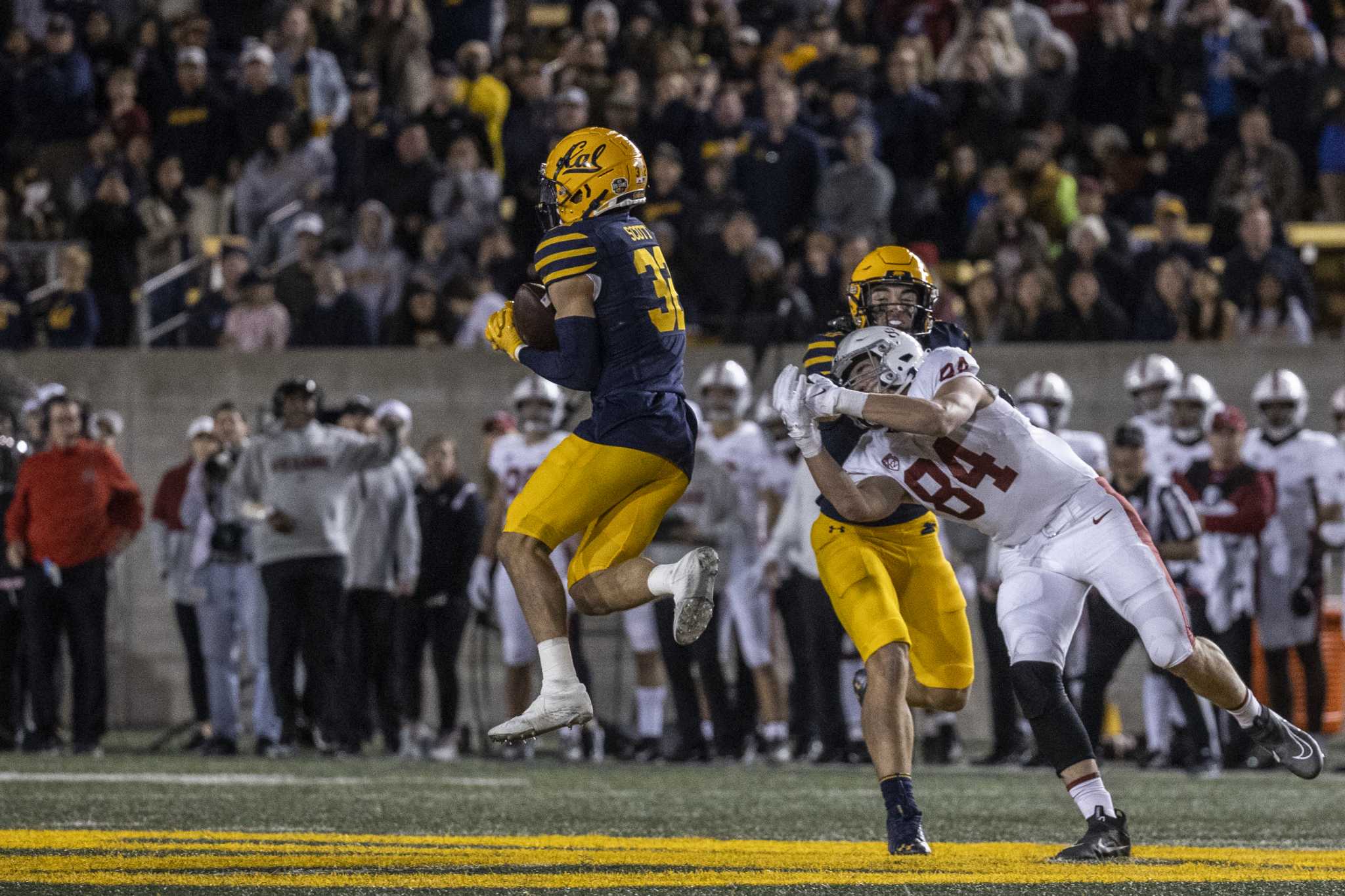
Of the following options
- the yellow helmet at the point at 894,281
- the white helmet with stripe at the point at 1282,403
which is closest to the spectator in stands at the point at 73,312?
the white helmet with stripe at the point at 1282,403

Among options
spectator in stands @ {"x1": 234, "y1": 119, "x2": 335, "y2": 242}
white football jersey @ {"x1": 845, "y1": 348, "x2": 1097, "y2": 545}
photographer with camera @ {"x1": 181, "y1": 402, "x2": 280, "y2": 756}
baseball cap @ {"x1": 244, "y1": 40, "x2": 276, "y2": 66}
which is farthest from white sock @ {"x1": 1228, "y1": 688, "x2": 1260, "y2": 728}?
baseball cap @ {"x1": 244, "y1": 40, "x2": 276, "y2": 66}

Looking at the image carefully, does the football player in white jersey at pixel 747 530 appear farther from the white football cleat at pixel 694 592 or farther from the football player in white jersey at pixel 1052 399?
the white football cleat at pixel 694 592

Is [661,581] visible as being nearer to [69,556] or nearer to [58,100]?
[69,556]

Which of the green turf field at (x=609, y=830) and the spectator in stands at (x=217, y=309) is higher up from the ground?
the spectator in stands at (x=217, y=309)

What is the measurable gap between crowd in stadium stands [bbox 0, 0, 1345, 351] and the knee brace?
7.12m

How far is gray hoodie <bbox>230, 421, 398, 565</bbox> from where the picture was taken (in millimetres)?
11539

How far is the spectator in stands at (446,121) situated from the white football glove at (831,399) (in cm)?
954

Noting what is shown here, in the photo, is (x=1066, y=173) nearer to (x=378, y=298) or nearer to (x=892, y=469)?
(x=378, y=298)

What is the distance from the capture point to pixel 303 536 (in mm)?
11539

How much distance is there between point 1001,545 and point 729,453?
222 inches

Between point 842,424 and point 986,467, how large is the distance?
637 millimetres

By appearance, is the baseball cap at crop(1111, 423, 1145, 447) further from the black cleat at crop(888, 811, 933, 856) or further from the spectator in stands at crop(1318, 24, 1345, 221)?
the black cleat at crop(888, 811, 933, 856)

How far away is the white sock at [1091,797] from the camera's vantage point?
625 centimetres

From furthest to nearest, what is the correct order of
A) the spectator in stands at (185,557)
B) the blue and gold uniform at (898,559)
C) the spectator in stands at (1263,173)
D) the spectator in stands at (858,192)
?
the spectator in stands at (1263,173) → the spectator in stands at (858,192) → the spectator in stands at (185,557) → the blue and gold uniform at (898,559)
